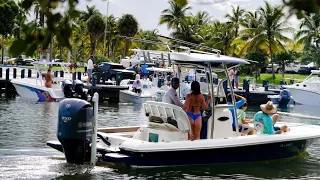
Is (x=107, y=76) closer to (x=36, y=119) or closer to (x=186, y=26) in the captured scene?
(x=36, y=119)

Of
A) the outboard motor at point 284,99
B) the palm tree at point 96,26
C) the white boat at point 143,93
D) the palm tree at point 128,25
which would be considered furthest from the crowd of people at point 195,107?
the palm tree at point 96,26

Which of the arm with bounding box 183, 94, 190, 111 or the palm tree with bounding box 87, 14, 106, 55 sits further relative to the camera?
the palm tree with bounding box 87, 14, 106, 55

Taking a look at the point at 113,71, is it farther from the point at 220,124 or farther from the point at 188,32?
the point at 220,124

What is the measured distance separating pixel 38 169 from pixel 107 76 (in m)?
31.8

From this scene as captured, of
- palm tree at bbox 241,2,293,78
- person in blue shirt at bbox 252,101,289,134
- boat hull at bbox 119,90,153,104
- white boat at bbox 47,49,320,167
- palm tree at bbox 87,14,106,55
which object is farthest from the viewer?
palm tree at bbox 87,14,106,55

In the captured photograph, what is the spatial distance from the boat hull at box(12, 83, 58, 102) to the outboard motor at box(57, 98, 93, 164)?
63.5 ft

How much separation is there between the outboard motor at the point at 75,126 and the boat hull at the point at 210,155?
591mm

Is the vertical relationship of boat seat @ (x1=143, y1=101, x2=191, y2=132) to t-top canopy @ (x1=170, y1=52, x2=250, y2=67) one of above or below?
below

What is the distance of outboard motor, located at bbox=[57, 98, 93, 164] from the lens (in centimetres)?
1108

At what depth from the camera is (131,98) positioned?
109 ft

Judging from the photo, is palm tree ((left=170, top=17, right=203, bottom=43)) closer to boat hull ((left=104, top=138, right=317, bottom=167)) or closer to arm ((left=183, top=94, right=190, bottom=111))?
boat hull ((left=104, top=138, right=317, bottom=167))

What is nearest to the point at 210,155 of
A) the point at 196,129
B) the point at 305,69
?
the point at 196,129

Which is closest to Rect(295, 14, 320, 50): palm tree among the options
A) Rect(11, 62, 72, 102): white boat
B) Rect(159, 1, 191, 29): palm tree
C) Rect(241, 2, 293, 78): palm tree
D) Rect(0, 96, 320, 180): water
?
Rect(241, 2, 293, 78): palm tree

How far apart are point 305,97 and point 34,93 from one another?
15.5 meters
